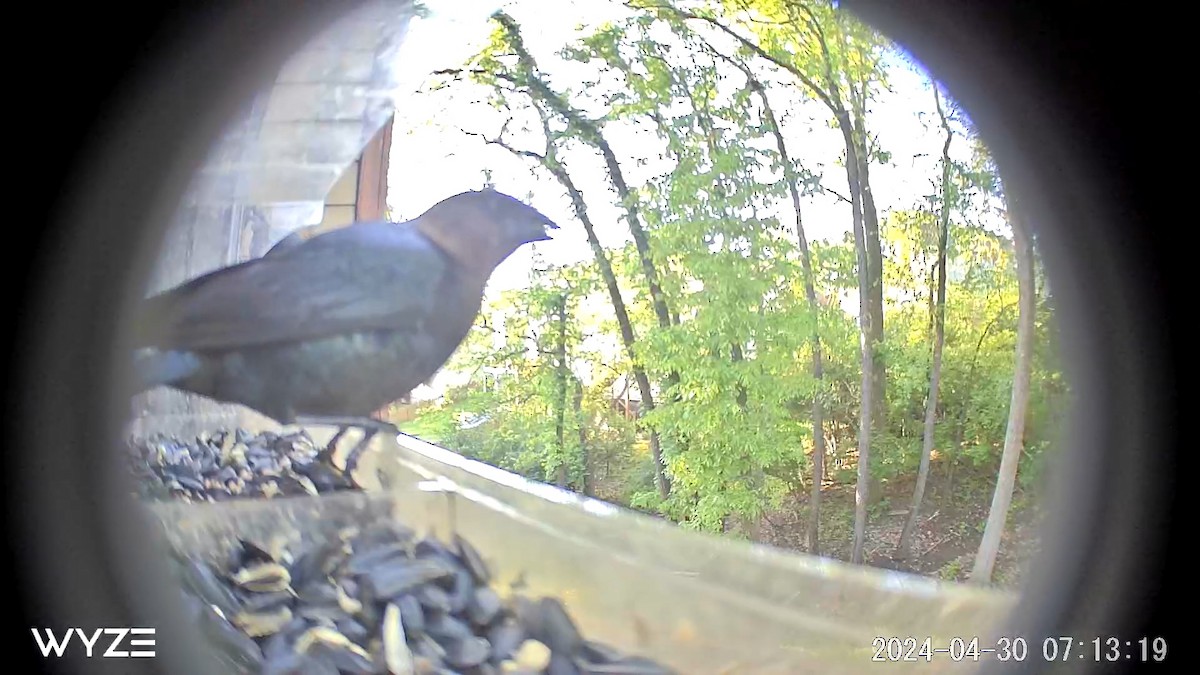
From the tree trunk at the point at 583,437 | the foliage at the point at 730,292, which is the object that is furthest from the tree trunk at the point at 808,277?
the tree trunk at the point at 583,437

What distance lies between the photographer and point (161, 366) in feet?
1.57

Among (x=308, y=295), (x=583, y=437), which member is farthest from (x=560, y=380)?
(x=308, y=295)

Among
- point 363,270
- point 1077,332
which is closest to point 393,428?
point 363,270

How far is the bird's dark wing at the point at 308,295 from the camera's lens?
18.9 inches

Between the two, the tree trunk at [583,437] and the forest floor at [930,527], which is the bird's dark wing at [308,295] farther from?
the forest floor at [930,527]

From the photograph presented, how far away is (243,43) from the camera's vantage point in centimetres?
47

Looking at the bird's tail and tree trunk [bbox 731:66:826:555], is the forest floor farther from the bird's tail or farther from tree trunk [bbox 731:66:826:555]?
the bird's tail

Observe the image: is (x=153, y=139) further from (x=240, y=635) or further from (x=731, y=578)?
(x=731, y=578)

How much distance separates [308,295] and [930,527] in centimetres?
38

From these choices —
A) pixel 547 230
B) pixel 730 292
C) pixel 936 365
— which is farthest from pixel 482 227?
pixel 936 365

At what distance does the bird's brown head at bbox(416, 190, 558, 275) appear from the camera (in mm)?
490

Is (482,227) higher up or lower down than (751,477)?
higher up

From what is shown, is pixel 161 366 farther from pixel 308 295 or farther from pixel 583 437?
pixel 583 437

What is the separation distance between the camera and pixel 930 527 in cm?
48
